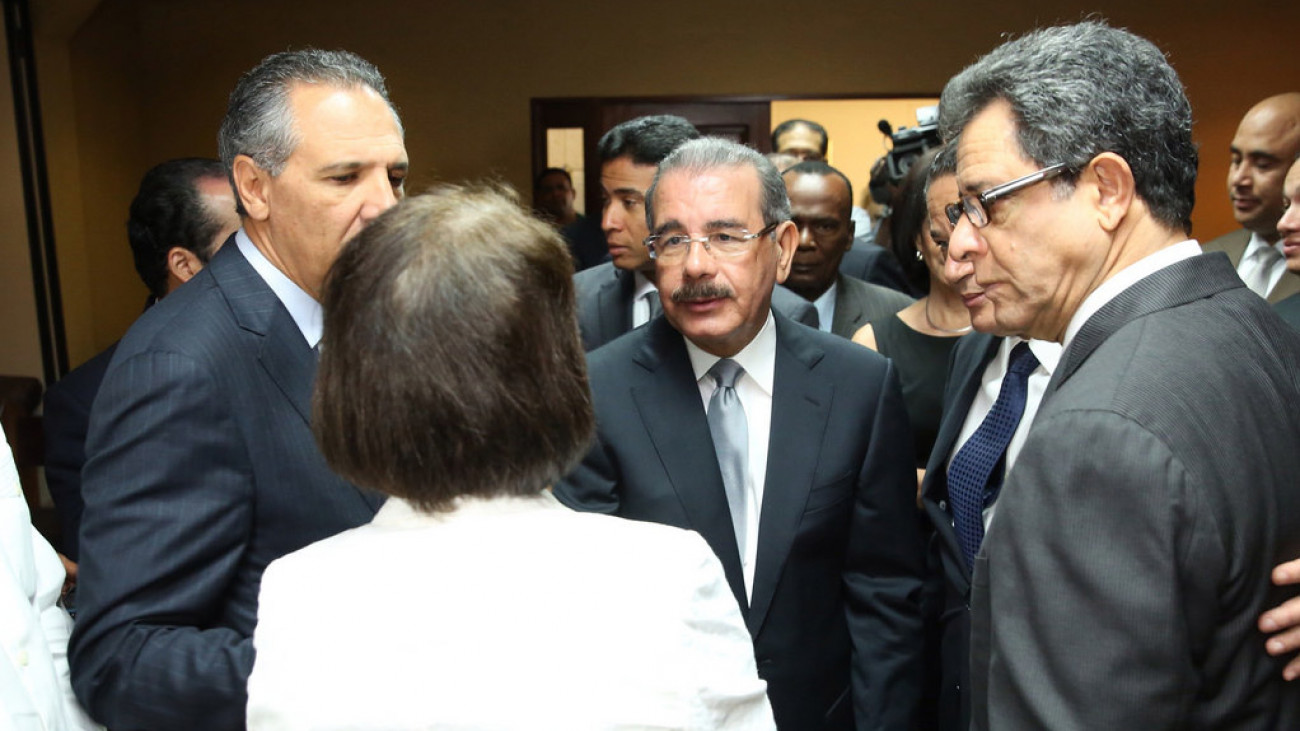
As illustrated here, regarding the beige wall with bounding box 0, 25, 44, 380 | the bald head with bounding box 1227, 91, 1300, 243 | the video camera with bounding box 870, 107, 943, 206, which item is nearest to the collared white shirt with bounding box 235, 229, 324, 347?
the video camera with bounding box 870, 107, 943, 206

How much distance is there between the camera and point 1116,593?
107 centimetres

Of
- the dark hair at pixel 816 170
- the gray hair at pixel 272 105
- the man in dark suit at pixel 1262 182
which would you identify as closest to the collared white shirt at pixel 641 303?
the dark hair at pixel 816 170

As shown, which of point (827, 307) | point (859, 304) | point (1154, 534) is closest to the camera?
point (1154, 534)

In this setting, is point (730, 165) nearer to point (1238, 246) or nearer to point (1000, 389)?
point (1000, 389)

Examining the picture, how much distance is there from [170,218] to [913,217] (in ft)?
6.34

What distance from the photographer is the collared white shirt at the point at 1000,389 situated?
5.92ft

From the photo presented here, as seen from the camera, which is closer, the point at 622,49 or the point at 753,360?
the point at 753,360

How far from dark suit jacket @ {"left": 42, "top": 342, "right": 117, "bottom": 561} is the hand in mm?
2136

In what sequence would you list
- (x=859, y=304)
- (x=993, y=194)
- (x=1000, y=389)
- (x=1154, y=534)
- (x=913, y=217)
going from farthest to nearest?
(x=859, y=304) < (x=913, y=217) < (x=1000, y=389) < (x=993, y=194) < (x=1154, y=534)

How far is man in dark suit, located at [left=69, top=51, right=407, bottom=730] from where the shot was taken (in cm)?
123

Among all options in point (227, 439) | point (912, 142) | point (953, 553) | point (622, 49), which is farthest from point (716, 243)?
point (622, 49)

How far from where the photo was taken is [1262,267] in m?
3.68

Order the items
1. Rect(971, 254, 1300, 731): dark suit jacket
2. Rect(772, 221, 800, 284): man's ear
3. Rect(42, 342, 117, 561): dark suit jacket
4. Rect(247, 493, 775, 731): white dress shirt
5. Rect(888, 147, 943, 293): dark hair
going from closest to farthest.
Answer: Rect(247, 493, 775, 731): white dress shirt → Rect(971, 254, 1300, 731): dark suit jacket → Rect(772, 221, 800, 284): man's ear → Rect(42, 342, 117, 561): dark suit jacket → Rect(888, 147, 943, 293): dark hair

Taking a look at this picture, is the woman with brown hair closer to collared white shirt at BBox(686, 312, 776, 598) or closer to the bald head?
collared white shirt at BBox(686, 312, 776, 598)
